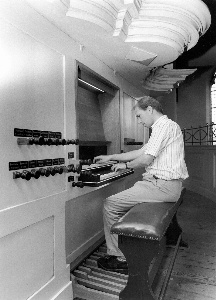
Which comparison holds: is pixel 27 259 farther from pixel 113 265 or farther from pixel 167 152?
pixel 167 152

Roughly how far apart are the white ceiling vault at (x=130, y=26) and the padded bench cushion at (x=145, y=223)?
1.58 meters

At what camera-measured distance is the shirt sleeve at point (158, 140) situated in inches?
107

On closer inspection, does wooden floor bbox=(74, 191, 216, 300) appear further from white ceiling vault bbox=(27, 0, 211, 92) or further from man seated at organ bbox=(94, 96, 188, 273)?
white ceiling vault bbox=(27, 0, 211, 92)

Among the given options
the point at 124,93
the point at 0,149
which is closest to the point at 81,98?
the point at 124,93

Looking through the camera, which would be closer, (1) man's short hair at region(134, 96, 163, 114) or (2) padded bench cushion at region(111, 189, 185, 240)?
(2) padded bench cushion at region(111, 189, 185, 240)

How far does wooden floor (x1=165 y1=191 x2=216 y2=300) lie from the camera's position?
2.49m

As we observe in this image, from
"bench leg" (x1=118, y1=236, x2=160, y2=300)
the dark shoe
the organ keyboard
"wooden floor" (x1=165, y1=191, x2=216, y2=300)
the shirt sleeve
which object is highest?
the shirt sleeve

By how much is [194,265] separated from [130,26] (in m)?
2.53

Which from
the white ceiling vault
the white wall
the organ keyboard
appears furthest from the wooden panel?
the white ceiling vault

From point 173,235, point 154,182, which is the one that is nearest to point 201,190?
point 173,235

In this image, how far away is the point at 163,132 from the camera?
2.75 metres

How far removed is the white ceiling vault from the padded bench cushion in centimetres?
158

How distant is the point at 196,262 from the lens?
3.12 meters

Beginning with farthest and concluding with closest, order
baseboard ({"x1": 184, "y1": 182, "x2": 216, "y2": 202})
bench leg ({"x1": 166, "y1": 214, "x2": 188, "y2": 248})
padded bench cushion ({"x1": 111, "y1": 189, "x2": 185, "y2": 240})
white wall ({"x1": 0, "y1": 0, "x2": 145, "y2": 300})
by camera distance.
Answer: baseboard ({"x1": 184, "y1": 182, "x2": 216, "y2": 202}), bench leg ({"x1": 166, "y1": 214, "x2": 188, "y2": 248}), padded bench cushion ({"x1": 111, "y1": 189, "x2": 185, "y2": 240}), white wall ({"x1": 0, "y1": 0, "x2": 145, "y2": 300})
